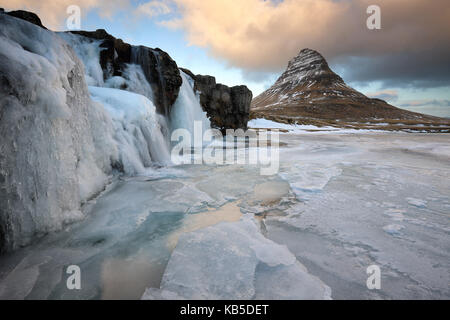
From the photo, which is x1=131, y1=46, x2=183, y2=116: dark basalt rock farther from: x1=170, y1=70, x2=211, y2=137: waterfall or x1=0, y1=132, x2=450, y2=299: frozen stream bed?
x1=0, y1=132, x2=450, y2=299: frozen stream bed

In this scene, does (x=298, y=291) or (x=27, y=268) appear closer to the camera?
(x=298, y=291)

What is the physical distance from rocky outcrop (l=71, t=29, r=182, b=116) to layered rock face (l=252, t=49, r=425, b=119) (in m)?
39.5

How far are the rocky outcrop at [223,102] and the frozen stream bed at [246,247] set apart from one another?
44.5 ft

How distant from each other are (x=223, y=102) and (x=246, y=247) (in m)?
17.3

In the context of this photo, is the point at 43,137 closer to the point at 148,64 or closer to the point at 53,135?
the point at 53,135

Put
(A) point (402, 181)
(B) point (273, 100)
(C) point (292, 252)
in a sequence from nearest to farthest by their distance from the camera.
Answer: (C) point (292, 252) → (A) point (402, 181) → (B) point (273, 100)

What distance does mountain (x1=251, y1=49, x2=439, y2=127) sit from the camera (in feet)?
252

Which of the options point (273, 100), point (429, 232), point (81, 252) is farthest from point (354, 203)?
point (273, 100)

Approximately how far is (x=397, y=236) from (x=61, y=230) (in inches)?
144

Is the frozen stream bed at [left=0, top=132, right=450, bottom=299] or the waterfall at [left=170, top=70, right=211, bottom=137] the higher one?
the waterfall at [left=170, top=70, right=211, bottom=137]

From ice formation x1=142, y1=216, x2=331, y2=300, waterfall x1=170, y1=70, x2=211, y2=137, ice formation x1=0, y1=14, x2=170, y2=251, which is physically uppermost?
waterfall x1=170, y1=70, x2=211, y2=137

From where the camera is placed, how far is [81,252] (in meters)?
→ 1.95

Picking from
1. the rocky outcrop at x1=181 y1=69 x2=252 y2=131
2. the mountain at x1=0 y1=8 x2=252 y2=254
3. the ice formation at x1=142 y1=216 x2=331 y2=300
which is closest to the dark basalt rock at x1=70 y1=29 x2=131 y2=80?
the mountain at x1=0 y1=8 x2=252 y2=254
